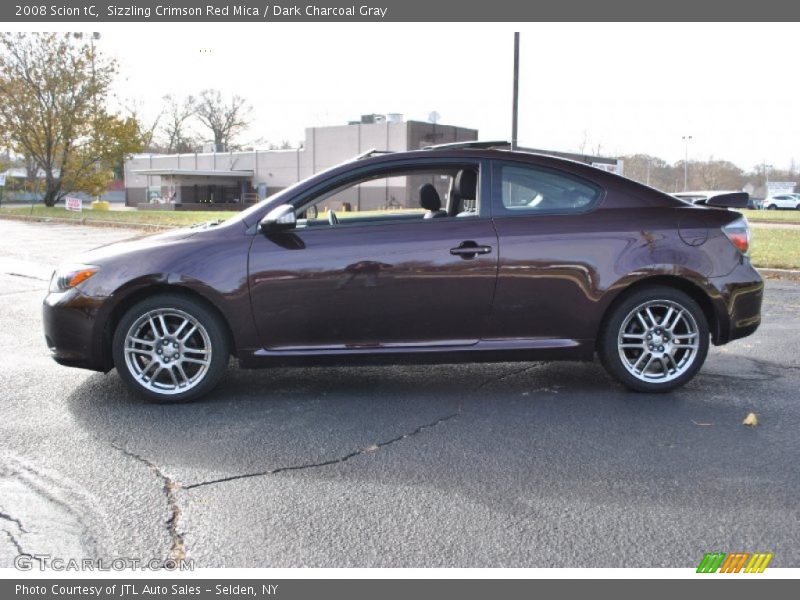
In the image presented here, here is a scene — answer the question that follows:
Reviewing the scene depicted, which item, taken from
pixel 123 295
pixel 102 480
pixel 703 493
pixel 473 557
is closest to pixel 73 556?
pixel 102 480

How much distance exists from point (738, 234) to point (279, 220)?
3211 mm

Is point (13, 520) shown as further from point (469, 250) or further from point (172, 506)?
point (469, 250)

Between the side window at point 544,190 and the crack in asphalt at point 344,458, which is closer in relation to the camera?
the crack in asphalt at point 344,458

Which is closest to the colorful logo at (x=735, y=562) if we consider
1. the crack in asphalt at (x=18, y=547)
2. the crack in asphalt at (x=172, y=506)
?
the crack in asphalt at (x=172, y=506)

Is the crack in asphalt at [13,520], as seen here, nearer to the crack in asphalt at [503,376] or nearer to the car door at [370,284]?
the car door at [370,284]

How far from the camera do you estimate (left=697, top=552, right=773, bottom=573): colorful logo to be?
109 inches

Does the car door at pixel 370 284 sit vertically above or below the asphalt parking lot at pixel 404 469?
above

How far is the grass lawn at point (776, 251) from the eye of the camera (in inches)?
488

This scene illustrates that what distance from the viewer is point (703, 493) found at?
134 inches

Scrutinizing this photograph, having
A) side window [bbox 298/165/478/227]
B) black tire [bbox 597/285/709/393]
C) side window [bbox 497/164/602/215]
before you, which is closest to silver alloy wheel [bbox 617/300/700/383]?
black tire [bbox 597/285/709/393]

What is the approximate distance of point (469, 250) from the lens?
4.75 metres

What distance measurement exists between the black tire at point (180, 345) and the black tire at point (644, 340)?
2624 mm

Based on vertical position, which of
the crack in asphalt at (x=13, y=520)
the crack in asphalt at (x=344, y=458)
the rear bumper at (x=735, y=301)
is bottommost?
the crack in asphalt at (x=13, y=520)

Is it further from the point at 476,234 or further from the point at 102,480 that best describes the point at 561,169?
the point at 102,480
